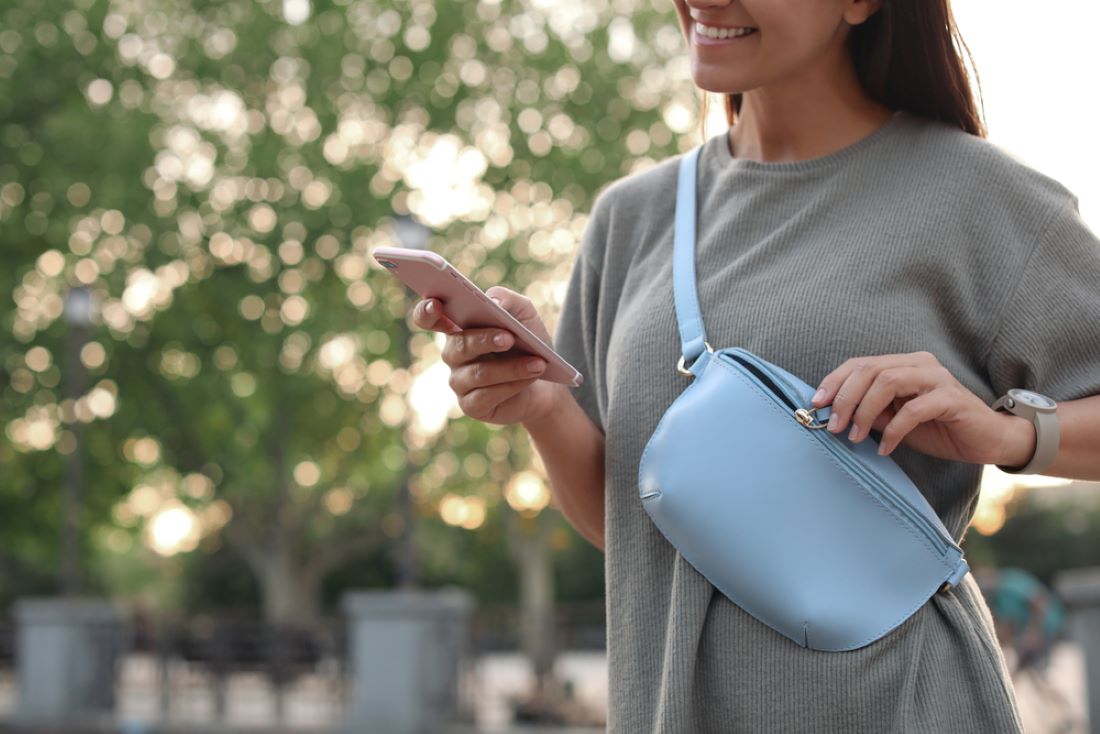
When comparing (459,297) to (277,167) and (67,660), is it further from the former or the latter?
(277,167)

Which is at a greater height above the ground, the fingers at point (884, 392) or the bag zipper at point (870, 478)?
the fingers at point (884, 392)

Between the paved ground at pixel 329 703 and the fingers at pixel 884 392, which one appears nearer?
the fingers at pixel 884 392

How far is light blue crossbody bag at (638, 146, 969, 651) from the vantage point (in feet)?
4.75

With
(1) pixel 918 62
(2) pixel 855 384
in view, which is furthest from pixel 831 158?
(2) pixel 855 384

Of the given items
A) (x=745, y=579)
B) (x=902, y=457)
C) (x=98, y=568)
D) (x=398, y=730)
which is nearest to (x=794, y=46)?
(x=902, y=457)

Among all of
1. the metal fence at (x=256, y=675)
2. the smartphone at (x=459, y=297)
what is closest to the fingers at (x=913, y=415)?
the smartphone at (x=459, y=297)

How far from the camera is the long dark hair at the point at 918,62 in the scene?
167cm

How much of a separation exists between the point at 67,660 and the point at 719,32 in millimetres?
18448

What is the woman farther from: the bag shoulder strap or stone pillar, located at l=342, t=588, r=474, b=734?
stone pillar, located at l=342, t=588, r=474, b=734

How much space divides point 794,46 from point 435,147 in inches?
827

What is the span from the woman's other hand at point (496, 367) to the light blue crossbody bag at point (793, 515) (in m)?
0.20

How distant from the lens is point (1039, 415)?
1511 mm

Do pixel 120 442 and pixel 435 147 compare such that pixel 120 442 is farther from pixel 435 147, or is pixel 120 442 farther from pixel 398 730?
pixel 398 730

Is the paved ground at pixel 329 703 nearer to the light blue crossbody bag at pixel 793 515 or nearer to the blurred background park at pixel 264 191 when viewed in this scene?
the blurred background park at pixel 264 191
